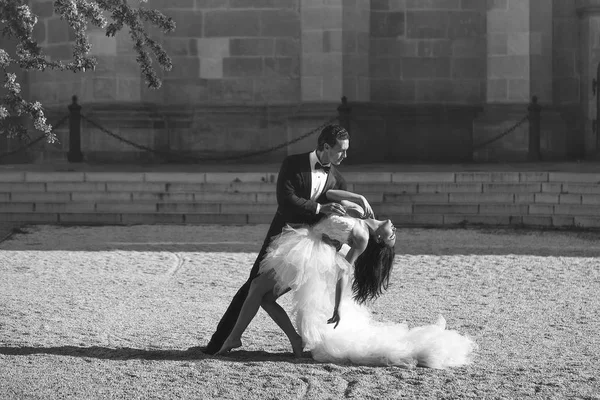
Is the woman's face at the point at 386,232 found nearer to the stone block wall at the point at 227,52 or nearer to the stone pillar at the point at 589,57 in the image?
the stone block wall at the point at 227,52

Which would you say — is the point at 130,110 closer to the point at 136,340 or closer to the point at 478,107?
the point at 478,107

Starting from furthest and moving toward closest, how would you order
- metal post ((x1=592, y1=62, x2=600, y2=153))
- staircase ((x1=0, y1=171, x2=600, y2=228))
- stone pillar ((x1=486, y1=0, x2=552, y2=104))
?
metal post ((x1=592, y1=62, x2=600, y2=153)), stone pillar ((x1=486, y1=0, x2=552, y2=104)), staircase ((x1=0, y1=171, x2=600, y2=228))

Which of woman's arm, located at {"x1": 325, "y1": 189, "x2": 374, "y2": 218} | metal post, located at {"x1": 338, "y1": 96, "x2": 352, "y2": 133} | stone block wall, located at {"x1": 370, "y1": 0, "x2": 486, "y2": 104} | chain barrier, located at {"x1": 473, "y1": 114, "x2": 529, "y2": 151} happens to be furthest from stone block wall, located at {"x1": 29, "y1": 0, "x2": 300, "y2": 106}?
woman's arm, located at {"x1": 325, "y1": 189, "x2": 374, "y2": 218}

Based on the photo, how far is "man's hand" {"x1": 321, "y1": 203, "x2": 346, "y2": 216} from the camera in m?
7.40

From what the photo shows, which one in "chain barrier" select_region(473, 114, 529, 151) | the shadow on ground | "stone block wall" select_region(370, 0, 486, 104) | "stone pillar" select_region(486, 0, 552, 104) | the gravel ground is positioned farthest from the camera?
"stone block wall" select_region(370, 0, 486, 104)

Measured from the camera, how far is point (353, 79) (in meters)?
21.5

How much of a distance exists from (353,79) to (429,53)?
172cm

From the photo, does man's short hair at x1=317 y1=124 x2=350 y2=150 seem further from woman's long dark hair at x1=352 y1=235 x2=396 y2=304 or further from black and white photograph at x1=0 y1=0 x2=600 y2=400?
woman's long dark hair at x1=352 y1=235 x2=396 y2=304

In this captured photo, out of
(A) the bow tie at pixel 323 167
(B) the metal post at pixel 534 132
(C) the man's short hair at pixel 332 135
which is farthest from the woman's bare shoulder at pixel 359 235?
(B) the metal post at pixel 534 132

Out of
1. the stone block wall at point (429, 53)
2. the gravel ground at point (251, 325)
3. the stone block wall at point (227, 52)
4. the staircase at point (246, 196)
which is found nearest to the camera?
the gravel ground at point (251, 325)

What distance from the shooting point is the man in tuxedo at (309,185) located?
293 inches

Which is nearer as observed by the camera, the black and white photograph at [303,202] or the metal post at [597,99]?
the black and white photograph at [303,202]

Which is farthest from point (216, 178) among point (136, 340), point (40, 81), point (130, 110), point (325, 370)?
point (325, 370)

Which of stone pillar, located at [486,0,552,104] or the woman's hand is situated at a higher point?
stone pillar, located at [486,0,552,104]
